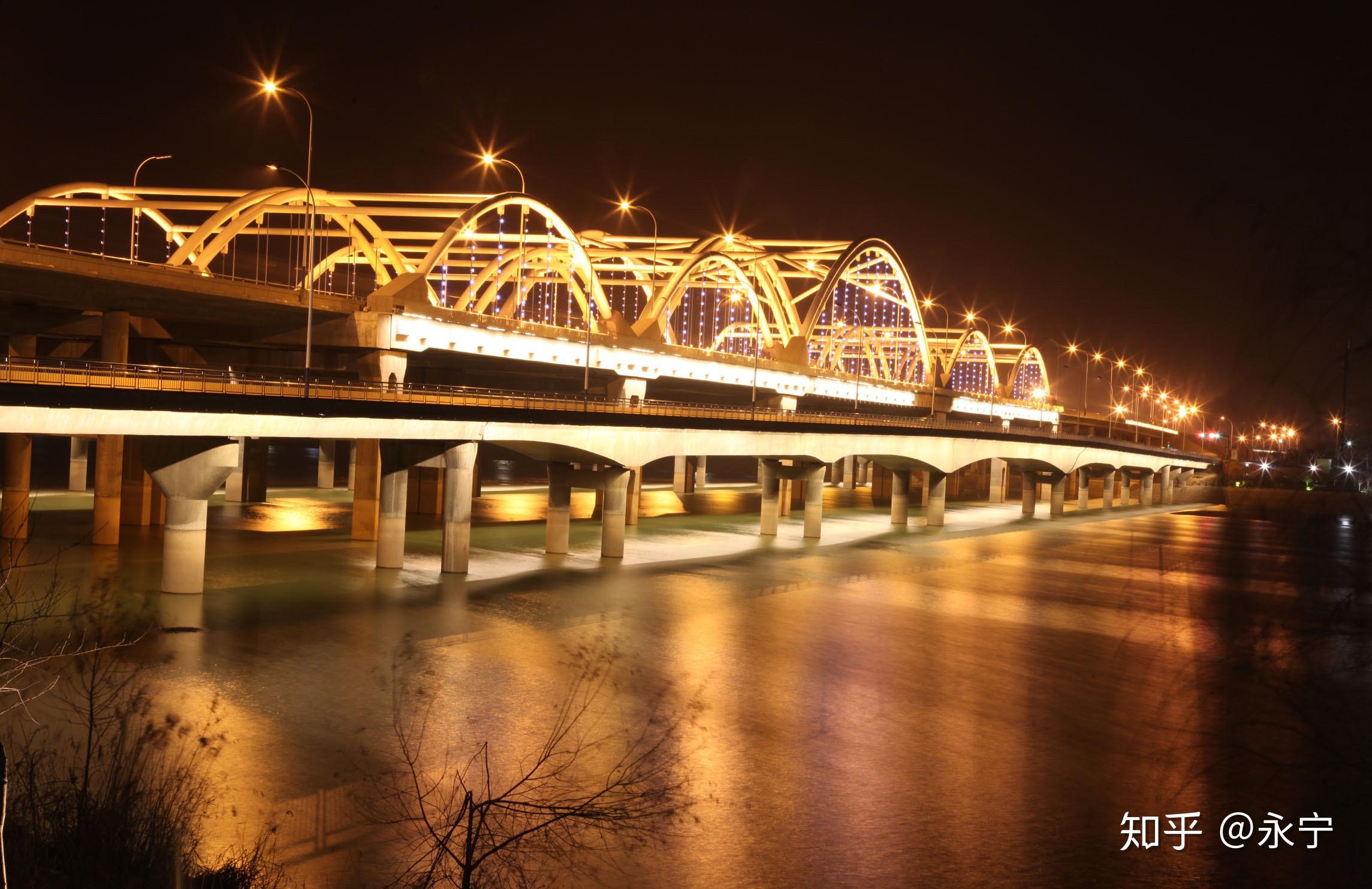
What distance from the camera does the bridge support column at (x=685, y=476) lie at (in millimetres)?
87250

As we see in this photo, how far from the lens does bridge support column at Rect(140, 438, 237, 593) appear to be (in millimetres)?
29000

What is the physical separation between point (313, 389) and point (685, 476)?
2081 inches

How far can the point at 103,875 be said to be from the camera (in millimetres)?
9750

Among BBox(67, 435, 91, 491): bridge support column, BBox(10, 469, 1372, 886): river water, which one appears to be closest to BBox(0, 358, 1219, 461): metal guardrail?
BBox(10, 469, 1372, 886): river water

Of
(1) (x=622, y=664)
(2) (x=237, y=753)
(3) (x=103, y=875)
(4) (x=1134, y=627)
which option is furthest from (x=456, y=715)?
(4) (x=1134, y=627)

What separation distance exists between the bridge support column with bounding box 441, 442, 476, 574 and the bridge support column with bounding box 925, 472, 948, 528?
3779 centimetres

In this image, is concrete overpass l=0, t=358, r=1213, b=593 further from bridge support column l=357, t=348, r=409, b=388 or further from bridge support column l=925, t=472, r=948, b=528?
bridge support column l=357, t=348, r=409, b=388

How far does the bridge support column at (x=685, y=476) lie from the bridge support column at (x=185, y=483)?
5763 cm

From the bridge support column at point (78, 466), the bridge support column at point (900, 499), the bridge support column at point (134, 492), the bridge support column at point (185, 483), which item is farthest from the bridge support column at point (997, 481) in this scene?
the bridge support column at point (185, 483)

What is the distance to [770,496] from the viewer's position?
57062mm

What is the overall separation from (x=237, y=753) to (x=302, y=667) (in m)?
6.08

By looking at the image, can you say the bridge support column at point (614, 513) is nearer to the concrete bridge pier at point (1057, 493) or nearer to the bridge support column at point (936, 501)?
the bridge support column at point (936, 501)

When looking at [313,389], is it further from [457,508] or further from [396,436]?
[457,508]

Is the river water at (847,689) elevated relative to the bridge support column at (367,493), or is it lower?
lower
